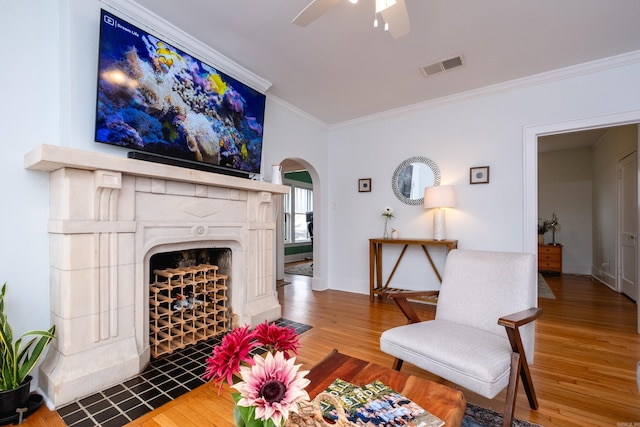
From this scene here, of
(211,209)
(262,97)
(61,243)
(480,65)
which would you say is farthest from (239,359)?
(480,65)

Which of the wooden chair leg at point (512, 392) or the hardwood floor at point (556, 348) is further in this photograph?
the hardwood floor at point (556, 348)

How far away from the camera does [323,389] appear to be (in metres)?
1.24

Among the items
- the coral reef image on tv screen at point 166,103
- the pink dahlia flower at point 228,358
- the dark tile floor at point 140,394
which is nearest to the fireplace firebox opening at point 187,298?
the dark tile floor at point 140,394

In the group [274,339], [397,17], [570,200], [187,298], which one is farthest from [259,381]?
[570,200]

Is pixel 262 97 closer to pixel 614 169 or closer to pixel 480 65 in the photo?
pixel 480 65

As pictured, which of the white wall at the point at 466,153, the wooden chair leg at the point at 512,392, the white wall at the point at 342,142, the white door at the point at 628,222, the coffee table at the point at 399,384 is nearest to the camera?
the coffee table at the point at 399,384

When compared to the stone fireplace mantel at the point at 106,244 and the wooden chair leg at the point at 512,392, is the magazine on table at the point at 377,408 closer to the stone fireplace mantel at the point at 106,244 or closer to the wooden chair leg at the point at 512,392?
the wooden chair leg at the point at 512,392

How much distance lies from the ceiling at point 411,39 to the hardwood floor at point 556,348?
2652mm

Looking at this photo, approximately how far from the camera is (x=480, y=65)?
2906 millimetres

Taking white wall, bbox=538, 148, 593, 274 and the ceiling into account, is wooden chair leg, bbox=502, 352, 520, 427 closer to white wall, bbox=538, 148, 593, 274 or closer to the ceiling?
the ceiling

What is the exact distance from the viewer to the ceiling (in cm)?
211

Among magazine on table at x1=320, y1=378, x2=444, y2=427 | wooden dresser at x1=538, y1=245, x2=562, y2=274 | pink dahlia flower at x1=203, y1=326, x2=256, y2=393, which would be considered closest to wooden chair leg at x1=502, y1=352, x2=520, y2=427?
magazine on table at x1=320, y1=378, x2=444, y2=427

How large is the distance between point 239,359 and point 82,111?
2.06 m

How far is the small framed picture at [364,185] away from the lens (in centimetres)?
434
